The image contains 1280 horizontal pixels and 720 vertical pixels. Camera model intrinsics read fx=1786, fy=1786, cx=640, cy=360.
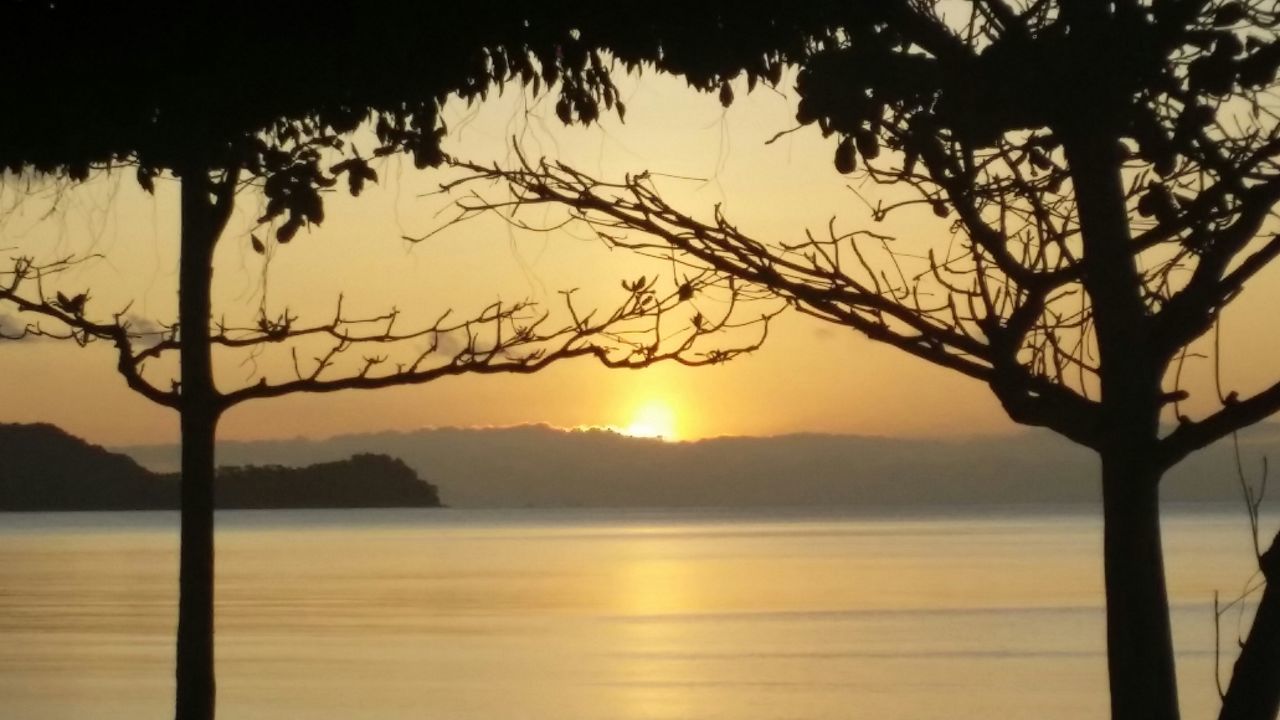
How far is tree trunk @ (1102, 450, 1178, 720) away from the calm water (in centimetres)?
1613

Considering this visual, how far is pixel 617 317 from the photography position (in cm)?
845

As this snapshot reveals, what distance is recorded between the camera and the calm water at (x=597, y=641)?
22062 millimetres

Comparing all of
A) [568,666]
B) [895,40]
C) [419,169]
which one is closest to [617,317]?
[419,169]

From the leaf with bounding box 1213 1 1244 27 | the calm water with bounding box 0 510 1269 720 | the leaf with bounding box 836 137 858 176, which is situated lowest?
the calm water with bounding box 0 510 1269 720

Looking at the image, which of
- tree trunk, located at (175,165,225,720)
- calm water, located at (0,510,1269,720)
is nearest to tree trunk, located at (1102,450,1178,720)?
tree trunk, located at (175,165,225,720)

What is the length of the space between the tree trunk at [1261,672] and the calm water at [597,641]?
55.0 ft

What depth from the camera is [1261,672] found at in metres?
4.42

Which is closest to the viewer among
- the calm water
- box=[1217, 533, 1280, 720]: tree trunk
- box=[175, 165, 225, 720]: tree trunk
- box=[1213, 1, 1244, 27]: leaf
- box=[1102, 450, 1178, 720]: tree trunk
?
box=[1217, 533, 1280, 720]: tree trunk

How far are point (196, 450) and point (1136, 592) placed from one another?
5.16 metres

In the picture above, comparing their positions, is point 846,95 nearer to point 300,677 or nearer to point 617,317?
point 617,317

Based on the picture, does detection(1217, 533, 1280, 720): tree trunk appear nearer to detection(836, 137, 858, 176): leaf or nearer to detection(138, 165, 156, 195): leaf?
detection(836, 137, 858, 176): leaf

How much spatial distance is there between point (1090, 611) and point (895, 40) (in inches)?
1420

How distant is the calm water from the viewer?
72.4ft

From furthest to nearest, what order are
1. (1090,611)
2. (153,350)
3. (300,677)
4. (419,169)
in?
1. (1090,611)
2. (300,677)
3. (153,350)
4. (419,169)
